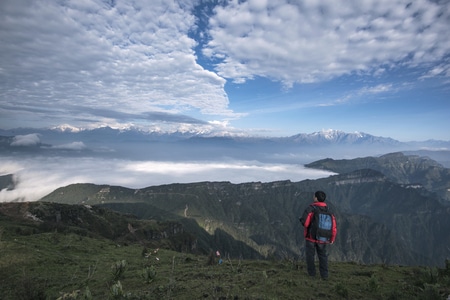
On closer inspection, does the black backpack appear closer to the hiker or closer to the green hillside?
the hiker

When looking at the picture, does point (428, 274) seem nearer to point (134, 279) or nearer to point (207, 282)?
point (207, 282)

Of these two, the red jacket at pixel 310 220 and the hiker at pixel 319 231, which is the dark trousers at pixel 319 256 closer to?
the hiker at pixel 319 231

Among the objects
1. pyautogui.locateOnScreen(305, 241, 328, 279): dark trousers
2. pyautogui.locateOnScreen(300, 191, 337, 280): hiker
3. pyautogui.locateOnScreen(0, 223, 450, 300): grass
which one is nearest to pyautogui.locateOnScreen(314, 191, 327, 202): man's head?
pyautogui.locateOnScreen(300, 191, 337, 280): hiker

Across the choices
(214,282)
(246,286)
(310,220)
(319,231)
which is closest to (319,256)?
(319,231)

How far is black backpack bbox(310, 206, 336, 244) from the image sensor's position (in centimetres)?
1110

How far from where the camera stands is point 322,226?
11.2 m

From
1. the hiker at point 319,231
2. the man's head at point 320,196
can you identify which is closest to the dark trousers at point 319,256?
the hiker at point 319,231

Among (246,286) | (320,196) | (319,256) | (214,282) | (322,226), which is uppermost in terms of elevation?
(320,196)

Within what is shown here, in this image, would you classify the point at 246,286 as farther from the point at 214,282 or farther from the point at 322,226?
the point at 322,226

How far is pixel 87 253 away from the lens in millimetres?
28453

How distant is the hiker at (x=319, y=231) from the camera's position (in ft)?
36.4

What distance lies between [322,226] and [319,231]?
0.25 metres

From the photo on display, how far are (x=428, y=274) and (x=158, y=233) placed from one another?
406 ft

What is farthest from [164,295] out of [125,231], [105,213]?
[105,213]
